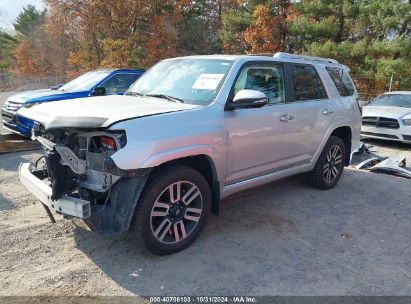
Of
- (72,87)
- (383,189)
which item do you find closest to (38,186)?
(383,189)

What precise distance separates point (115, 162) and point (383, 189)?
4738 mm

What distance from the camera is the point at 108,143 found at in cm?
328

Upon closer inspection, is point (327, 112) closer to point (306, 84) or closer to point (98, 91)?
point (306, 84)

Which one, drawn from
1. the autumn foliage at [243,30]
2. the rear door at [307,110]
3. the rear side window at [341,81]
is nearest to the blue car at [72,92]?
the rear door at [307,110]

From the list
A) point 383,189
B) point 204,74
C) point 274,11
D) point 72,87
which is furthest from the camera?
point 274,11

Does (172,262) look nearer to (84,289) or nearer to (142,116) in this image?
(84,289)

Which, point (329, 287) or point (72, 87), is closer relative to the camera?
point (329, 287)

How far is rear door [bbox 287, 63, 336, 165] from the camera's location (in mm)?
4871

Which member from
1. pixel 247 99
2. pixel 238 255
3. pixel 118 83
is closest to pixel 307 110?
pixel 247 99

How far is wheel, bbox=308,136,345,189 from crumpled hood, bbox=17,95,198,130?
2.62m

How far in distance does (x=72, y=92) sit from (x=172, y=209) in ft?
19.2

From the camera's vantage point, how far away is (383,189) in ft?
19.9

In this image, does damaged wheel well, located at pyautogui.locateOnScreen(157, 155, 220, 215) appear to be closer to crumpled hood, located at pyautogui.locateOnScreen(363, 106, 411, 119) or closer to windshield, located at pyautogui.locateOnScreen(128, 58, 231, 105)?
windshield, located at pyautogui.locateOnScreen(128, 58, 231, 105)

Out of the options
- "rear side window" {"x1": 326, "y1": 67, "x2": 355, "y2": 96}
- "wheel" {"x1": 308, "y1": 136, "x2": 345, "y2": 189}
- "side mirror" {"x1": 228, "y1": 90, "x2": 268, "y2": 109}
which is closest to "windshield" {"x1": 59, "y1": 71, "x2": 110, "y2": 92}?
"rear side window" {"x1": 326, "y1": 67, "x2": 355, "y2": 96}
